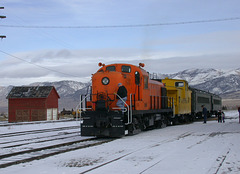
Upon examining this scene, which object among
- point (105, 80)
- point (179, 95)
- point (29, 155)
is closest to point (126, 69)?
point (105, 80)

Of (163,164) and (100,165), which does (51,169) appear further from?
(163,164)

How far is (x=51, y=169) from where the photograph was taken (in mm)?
8461

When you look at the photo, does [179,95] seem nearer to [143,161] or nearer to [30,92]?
[143,161]

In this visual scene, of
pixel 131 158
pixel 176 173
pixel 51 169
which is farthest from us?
pixel 131 158

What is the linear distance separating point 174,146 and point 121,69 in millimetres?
6201

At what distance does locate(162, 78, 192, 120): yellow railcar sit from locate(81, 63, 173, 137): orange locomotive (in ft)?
23.9

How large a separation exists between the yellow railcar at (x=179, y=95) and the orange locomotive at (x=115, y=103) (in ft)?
23.9

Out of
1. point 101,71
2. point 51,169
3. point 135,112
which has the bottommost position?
point 51,169

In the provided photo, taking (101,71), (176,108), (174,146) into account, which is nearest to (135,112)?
(101,71)

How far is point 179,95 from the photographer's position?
27.2m

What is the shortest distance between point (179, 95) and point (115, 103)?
12.0 meters

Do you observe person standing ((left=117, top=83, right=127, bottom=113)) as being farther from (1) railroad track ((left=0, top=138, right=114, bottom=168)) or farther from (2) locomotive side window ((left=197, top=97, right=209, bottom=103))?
(2) locomotive side window ((left=197, top=97, right=209, bottom=103))

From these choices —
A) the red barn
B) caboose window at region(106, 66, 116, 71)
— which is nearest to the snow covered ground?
caboose window at region(106, 66, 116, 71)

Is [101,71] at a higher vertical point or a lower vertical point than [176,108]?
higher
